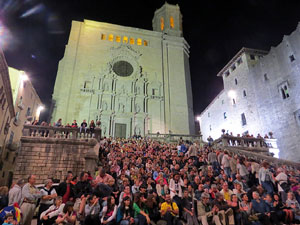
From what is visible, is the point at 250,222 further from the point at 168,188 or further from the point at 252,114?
the point at 252,114

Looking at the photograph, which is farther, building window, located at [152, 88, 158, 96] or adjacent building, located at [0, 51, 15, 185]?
building window, located at [152, 88, 158, 96]

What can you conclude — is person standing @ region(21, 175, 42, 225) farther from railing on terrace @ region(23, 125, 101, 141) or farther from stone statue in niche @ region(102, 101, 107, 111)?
stone statue in niche @ region(102, 101, 107, 111)

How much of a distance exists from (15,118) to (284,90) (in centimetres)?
2743

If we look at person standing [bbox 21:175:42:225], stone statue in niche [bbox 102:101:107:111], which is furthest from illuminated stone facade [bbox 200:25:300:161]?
person standing [bbox 21:175:42:225]

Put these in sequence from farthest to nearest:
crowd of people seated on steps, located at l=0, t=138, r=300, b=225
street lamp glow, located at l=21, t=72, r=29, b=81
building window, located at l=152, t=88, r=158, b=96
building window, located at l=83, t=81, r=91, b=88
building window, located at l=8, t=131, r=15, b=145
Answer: building window, located at l=152, t=88, r=158, b=96 → building window, located at l=83, t=81, r=91, b=88 → street lamp glow, located at l=21, t=72, r=29, b=81 → building window, located at l=8, t=131, r=15, b=145 → crowd of people seated on steps, located at l=0, t=138, r=300, b=225

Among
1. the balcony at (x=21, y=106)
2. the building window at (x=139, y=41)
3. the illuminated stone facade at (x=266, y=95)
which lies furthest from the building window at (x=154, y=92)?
the balcony at (x=21, y=106)

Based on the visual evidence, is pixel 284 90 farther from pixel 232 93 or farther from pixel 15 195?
pixel 15 195

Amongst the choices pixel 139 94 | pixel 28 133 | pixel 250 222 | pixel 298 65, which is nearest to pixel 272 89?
pixel 298 65

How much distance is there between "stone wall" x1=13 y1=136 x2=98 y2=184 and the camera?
39.8 ft

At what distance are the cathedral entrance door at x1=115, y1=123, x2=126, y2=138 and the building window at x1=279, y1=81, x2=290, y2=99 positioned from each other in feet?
61.7

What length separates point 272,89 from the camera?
75.4 ft

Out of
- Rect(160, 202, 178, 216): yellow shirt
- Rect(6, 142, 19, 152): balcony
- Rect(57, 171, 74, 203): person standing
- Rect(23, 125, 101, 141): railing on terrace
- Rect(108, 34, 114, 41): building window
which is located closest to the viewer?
Rect(57, 171, 74, 203): person standing

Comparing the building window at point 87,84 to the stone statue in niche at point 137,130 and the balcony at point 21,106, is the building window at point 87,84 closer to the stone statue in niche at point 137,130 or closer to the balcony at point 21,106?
the balcony at point 21,106

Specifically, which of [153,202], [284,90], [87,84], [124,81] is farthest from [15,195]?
[124,81]
